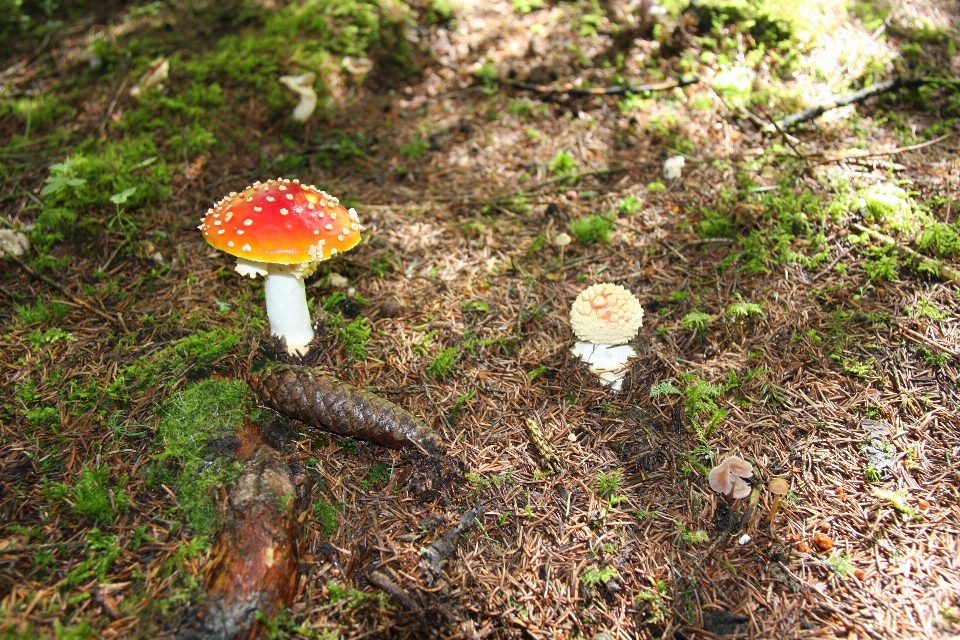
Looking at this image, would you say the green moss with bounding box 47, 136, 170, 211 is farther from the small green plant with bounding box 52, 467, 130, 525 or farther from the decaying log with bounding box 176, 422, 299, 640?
the decaying log with bounding box 176, 422, 299, 640

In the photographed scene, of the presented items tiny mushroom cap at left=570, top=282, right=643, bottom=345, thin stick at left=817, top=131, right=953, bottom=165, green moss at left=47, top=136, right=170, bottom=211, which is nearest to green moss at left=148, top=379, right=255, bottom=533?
tiny mushroom cap at left=570, top=282, right=643, bottom=345

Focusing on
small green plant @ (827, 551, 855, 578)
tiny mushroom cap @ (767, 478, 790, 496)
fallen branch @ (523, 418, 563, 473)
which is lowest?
small green plant @ (827, 551, 855, 578)

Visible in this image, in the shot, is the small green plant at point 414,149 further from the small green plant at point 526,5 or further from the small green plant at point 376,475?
the small green plant at point 376,475

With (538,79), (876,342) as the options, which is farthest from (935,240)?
(538,79)

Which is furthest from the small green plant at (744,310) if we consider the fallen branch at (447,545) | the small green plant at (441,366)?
the fallen branch at (447,545)

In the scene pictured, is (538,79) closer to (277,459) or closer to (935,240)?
(935,240)

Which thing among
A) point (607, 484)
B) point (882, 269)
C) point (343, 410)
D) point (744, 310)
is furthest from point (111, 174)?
point (882, 269)
